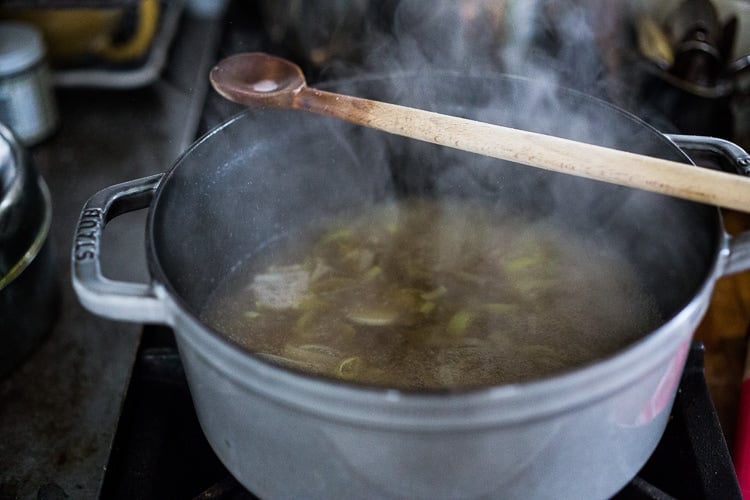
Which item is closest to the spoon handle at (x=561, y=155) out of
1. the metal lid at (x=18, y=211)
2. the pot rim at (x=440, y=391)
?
the pot rim at (x=440, y=391)

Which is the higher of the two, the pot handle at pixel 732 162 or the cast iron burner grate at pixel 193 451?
the pot handle at pixel 732 162

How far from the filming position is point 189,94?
88.4 inches

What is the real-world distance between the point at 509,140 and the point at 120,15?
5.19ft

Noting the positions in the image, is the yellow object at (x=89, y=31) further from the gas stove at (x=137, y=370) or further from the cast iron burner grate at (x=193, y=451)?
the cast iron burner grate at (x=193, y=451)

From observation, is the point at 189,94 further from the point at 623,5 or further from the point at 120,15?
the point at 623,5

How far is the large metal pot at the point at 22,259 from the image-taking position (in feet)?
4.52

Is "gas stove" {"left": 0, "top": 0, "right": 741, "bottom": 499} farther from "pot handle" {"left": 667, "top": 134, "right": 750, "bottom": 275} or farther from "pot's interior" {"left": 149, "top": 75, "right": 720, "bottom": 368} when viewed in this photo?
"pot handle" {"left": 667, "top": 134, "right": 750, "bottom": 275}

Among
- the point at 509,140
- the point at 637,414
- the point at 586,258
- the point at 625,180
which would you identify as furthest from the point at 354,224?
the point at 637,414

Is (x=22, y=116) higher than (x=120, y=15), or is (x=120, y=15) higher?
(x=120, y=15)

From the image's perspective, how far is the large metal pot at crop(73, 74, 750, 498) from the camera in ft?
2.48

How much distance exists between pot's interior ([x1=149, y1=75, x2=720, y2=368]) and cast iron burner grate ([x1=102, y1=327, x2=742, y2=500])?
0.13 metres

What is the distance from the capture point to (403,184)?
5.28 feet

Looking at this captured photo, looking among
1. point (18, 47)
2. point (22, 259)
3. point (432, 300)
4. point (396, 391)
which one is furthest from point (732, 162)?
point (18, 47)

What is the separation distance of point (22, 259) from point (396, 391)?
96 centimetres
